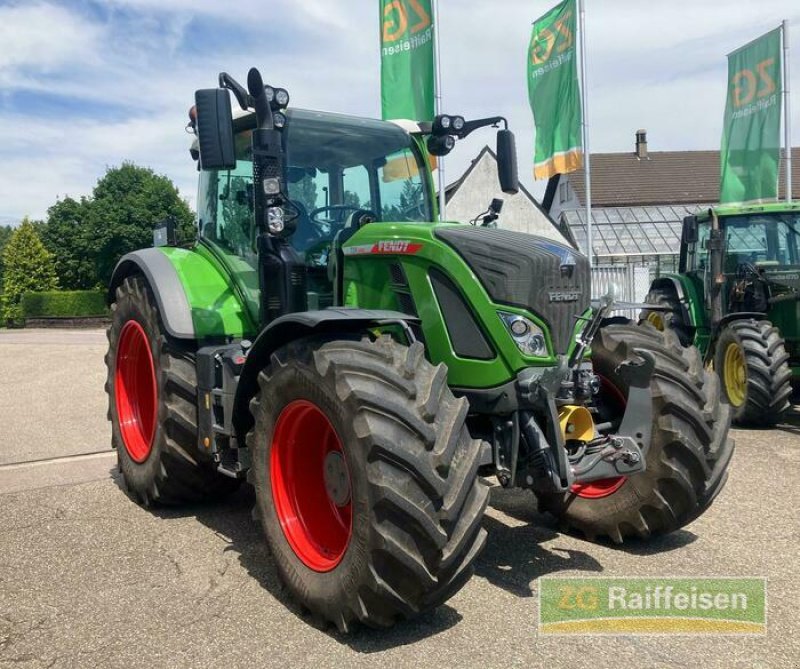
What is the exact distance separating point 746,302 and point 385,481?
7352mm

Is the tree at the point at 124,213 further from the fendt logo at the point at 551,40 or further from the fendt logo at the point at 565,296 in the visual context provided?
the fendt logo at the point at 565,296

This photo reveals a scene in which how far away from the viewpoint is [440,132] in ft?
17.0

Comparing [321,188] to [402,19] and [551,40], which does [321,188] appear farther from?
[551,40]

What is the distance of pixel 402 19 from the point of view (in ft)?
41.2

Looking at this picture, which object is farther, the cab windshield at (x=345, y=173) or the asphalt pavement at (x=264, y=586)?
the cab windshield at (x=345, y=173)

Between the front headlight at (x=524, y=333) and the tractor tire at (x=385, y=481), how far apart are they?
510mm

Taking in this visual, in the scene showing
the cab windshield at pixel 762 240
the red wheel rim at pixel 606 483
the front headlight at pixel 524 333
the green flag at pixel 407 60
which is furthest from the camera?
the green flag at pixel 407 60

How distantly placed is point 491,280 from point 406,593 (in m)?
1.46

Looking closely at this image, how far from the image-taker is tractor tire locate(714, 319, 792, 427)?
8.00 metres

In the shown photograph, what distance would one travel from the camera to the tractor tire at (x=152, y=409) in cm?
482

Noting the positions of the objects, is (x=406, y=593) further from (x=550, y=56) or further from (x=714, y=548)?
(x=550, y=56)

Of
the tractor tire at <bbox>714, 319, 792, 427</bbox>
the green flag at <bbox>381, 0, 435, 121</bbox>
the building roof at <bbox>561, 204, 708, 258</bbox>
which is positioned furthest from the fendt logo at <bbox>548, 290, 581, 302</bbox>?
the building roof at <bbox>561, 204, 708, 258</bbox>

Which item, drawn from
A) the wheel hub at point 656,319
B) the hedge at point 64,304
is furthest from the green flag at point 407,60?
the hedge at point 64,304

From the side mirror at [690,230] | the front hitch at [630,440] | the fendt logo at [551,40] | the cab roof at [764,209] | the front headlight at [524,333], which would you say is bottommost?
the front hitch at [630,440]
